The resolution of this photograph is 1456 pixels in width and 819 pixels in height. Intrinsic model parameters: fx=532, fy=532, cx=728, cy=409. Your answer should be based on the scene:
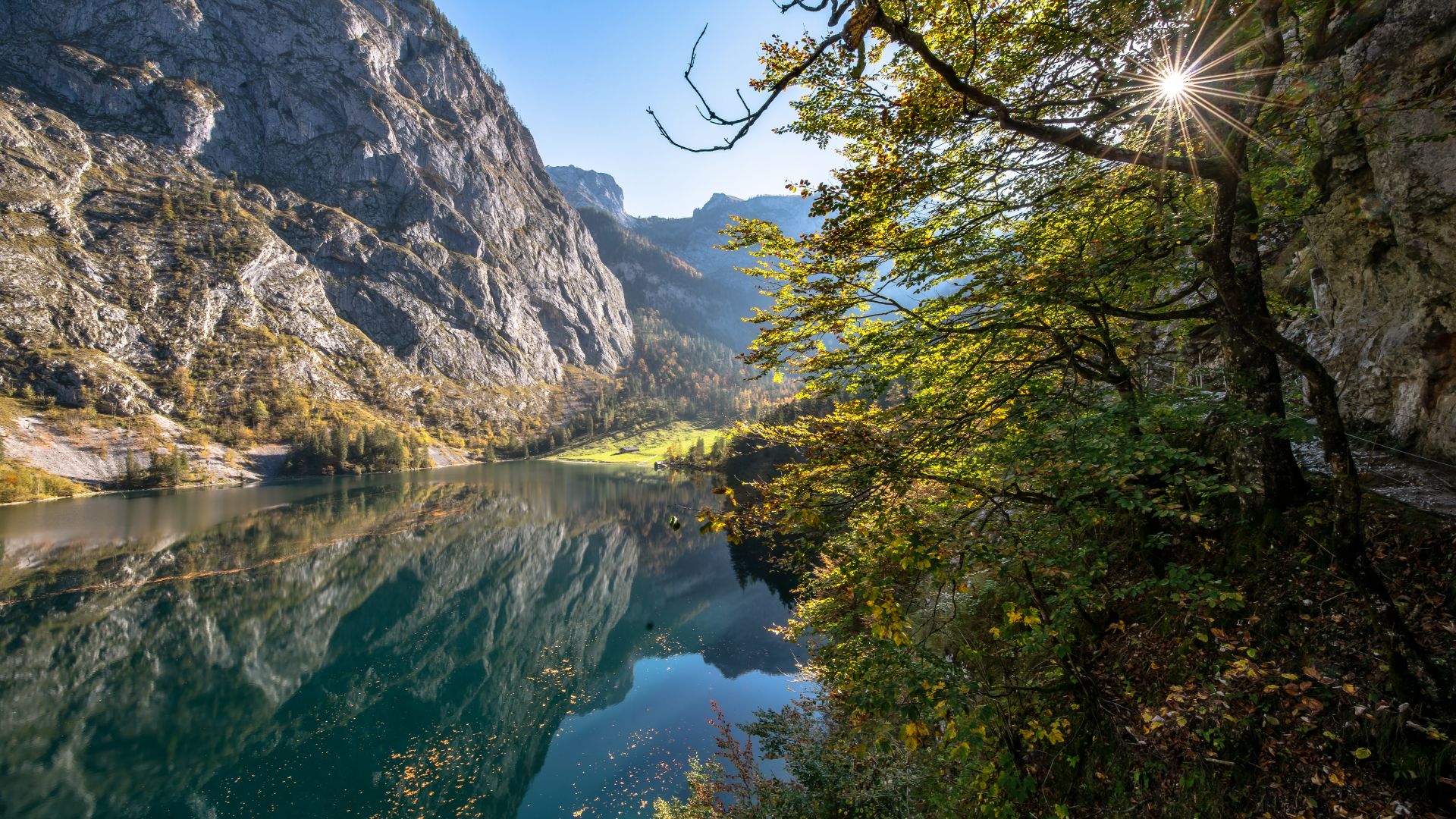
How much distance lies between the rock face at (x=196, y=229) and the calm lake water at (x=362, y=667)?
3393 inches

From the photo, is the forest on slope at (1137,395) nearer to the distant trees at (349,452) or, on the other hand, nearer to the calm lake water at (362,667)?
the calm lake water at (362,667)

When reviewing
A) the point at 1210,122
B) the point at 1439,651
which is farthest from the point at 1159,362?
the point at 1439,651

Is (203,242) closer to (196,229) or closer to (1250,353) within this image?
(196,229)

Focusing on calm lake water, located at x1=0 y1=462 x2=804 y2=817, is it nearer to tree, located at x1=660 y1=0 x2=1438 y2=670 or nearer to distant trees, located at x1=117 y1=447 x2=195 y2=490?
tree, located at x1=660 y1=0 x2=1438 y2=670

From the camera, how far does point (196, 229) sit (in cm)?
14638

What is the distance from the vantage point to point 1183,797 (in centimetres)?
497

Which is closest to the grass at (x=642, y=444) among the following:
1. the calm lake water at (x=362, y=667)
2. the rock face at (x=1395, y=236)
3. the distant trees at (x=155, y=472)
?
the distant trees at (x=155, y=472)

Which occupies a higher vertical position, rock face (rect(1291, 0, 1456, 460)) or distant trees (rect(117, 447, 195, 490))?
rock face (rect(1291, 0, 1456, 460))

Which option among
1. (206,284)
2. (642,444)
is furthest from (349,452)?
(642,444)

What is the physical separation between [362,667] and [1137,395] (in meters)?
34.8

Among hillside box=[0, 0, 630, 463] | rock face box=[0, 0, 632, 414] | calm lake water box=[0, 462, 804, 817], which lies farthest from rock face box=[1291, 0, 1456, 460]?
hillside box=[0, 0, 630, 463]

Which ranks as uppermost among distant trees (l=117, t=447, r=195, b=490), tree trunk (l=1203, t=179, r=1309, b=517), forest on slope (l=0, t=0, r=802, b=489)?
forest on slope (l=0, t=0, r=802, b=489)

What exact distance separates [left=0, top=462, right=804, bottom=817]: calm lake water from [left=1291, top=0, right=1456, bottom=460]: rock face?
19.3 m

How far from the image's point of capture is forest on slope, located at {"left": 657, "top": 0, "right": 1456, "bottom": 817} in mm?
4562
